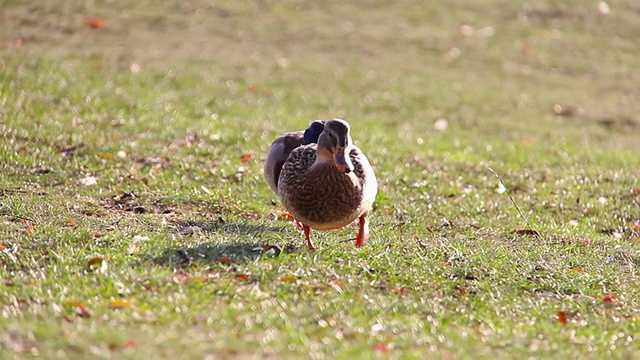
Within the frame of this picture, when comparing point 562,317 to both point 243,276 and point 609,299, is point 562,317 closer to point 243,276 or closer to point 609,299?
point 609,299

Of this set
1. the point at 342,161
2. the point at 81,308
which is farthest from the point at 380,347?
the point at 342,161

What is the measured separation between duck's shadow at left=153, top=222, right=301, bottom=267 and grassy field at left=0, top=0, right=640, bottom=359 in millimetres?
30

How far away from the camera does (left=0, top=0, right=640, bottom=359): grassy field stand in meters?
5.05

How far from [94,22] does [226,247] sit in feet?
37.0

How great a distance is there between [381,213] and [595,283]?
2.47 metres

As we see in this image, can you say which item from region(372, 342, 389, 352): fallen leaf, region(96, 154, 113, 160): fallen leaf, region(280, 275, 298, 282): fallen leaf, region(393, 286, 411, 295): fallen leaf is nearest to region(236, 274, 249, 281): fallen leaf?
region(280, 275, 298, 282): fallen leaf

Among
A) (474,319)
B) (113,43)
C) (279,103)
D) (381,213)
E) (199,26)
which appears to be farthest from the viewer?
(199,26)

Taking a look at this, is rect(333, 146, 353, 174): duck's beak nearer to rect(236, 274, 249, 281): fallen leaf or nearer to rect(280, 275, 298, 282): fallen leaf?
rect(280, 275, 298, 282): fallen leaf

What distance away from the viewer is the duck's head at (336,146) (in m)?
6.21

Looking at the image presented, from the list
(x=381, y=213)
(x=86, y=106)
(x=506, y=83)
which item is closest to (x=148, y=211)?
(x=381, y=213)

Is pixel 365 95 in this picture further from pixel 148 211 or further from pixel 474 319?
pixel 474 319

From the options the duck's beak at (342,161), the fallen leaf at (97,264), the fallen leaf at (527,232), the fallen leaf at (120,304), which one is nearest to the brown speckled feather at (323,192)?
the duck's beak at (342,161)

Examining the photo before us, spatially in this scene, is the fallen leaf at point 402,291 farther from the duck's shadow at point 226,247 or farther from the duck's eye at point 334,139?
the duck's eye at point 334,139

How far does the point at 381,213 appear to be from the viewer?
8297mm
